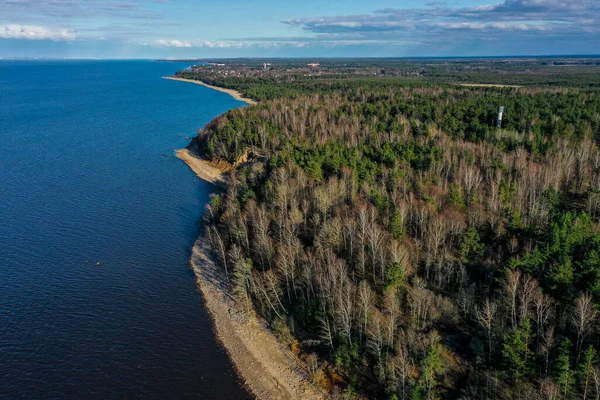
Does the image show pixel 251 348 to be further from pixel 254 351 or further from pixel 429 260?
pixel 429 260

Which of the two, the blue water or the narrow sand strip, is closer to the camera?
the blue water

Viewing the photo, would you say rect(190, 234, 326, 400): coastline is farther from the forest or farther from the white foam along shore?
the forest

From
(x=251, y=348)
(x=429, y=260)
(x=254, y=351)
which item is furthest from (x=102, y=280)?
(x=429, y=260)

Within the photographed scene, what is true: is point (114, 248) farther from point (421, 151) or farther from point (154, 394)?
point (421, 151)

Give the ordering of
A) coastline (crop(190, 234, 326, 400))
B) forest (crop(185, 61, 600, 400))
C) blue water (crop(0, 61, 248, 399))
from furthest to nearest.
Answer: blue water (crop(0, 61, 248, 399)) < coastline (crop(190, 234, 326, 400)) < forest (crop(185, 61, 600, 400))

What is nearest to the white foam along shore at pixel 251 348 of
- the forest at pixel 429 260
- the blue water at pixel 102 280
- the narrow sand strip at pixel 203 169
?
the forest at pixel 429 260

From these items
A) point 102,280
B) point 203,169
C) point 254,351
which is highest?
point 203,169

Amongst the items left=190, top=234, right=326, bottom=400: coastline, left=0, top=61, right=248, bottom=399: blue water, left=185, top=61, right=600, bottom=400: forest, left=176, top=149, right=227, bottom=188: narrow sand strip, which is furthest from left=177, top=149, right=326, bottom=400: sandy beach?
left=176, top=149, right=227, bottom=188: narrow sand strip
